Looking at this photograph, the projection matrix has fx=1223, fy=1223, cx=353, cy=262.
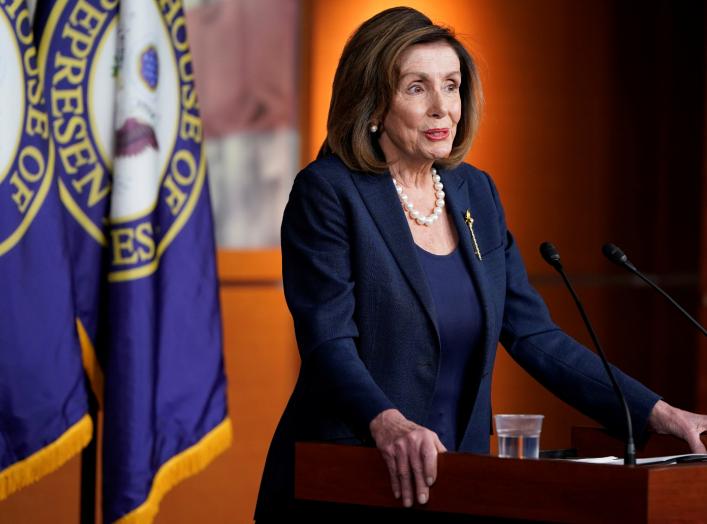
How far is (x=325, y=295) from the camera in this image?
2092mm

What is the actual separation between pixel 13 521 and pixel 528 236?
2327 millimetres

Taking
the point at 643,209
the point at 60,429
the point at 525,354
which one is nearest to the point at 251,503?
the point at 60,429

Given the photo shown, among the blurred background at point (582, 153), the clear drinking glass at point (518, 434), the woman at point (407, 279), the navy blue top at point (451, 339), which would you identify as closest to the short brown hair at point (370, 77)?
the woman at point (407, 279)

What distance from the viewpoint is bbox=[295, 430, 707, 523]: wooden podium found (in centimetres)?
158

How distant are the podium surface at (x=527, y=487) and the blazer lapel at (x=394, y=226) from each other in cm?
39

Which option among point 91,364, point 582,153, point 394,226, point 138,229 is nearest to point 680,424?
point 394,226

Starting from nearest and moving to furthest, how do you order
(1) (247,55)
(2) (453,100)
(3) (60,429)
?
(2) (453,100) → (3) (60,429) → (1) (247,55)

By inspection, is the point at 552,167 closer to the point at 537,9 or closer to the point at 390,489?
the point at 537,9

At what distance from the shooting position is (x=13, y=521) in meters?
4.20

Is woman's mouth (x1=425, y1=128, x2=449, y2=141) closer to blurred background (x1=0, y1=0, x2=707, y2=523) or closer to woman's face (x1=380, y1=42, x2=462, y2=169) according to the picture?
woman's face (x1=380, y1=42, x2=462, y2=169)

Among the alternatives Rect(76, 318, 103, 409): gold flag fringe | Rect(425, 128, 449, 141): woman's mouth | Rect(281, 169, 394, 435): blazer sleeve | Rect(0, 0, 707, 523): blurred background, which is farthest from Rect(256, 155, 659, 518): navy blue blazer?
Rect(0, 0, 707, 523): blurred background

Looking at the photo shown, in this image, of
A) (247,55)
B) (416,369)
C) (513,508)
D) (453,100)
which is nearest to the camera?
(513,508)

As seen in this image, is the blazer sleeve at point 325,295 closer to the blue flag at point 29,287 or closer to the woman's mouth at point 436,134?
the woman's mouth at point 436,134

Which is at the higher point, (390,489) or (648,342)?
(390,489)
